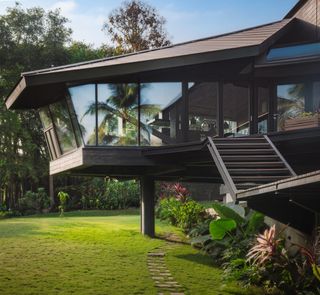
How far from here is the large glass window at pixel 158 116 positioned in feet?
43.7

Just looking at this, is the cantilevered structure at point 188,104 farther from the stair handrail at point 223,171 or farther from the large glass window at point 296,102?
the stair handrail at point 223,171

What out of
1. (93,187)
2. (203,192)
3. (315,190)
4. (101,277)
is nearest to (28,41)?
(93,187)

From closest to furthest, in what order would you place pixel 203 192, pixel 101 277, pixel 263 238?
pixel 263 238 → pixel 101 277 → pixel 203 192

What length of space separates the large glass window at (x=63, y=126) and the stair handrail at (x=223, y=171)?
13.4 ft

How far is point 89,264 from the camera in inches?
433

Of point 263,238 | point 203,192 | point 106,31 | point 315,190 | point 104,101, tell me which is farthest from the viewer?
point 106,31

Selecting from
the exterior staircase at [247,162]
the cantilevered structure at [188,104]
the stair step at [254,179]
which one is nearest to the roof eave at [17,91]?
the cantilevered structure at [188,104]

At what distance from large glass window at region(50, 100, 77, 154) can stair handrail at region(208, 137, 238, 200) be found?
410 cm

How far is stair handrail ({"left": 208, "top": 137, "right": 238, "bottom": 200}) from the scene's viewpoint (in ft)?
31.4

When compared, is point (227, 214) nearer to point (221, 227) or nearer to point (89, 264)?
point (221, 227)

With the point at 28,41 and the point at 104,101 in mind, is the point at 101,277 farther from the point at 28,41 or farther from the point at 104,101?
the point at 28,41

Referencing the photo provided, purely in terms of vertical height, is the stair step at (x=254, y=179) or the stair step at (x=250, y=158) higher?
the stair step at (x=250, y=158)

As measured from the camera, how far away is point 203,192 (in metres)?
29.3

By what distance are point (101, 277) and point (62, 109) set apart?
6117 millimetres
